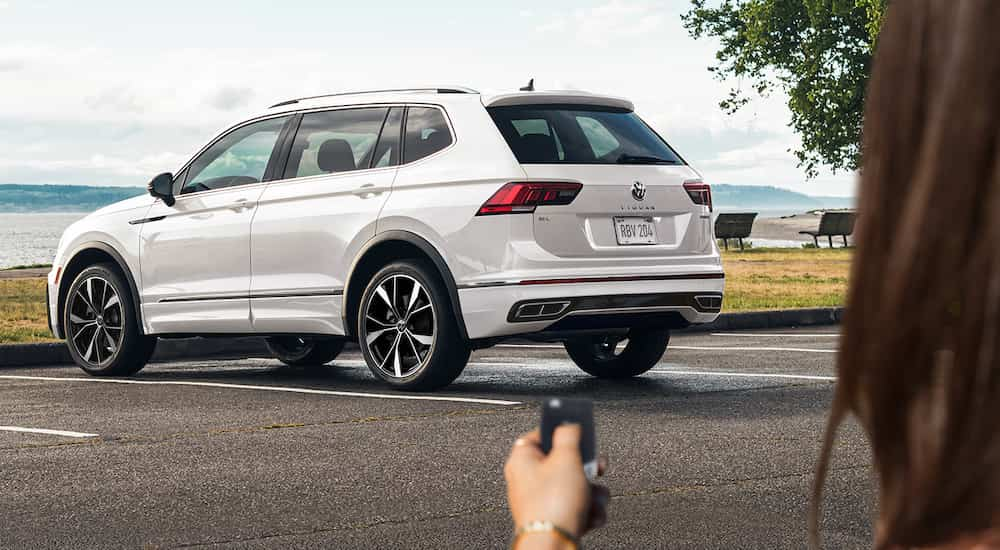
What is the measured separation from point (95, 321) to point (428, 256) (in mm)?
3137

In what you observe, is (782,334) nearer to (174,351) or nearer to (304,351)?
Result: (304,351)

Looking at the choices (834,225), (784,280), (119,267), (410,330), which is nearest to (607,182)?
(410,330)

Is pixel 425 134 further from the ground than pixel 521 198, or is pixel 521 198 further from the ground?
pixel 425 134

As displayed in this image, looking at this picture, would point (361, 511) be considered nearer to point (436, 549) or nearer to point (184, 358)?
point (436, 549)

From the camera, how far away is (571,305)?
8633 millimetres

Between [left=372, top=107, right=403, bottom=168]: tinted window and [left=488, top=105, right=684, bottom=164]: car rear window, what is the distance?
27.0 inches

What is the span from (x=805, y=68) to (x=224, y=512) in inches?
1534

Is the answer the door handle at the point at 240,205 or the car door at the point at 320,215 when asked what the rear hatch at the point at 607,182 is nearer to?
the car door at the point at 320,215

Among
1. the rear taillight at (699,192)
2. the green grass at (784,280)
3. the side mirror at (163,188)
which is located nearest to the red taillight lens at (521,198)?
the rear taillight at (699,192)

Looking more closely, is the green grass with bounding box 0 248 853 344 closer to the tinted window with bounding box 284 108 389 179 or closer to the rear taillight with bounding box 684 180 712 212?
the rear taillight with bounding box 684 180 712 212

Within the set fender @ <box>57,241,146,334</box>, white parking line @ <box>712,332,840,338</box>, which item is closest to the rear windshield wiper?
fender @ <box>57,241,146,334</box>

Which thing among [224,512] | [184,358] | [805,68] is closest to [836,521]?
[224,512]

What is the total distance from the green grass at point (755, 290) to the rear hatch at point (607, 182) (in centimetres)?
208

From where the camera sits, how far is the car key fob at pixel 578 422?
143 centimetres
